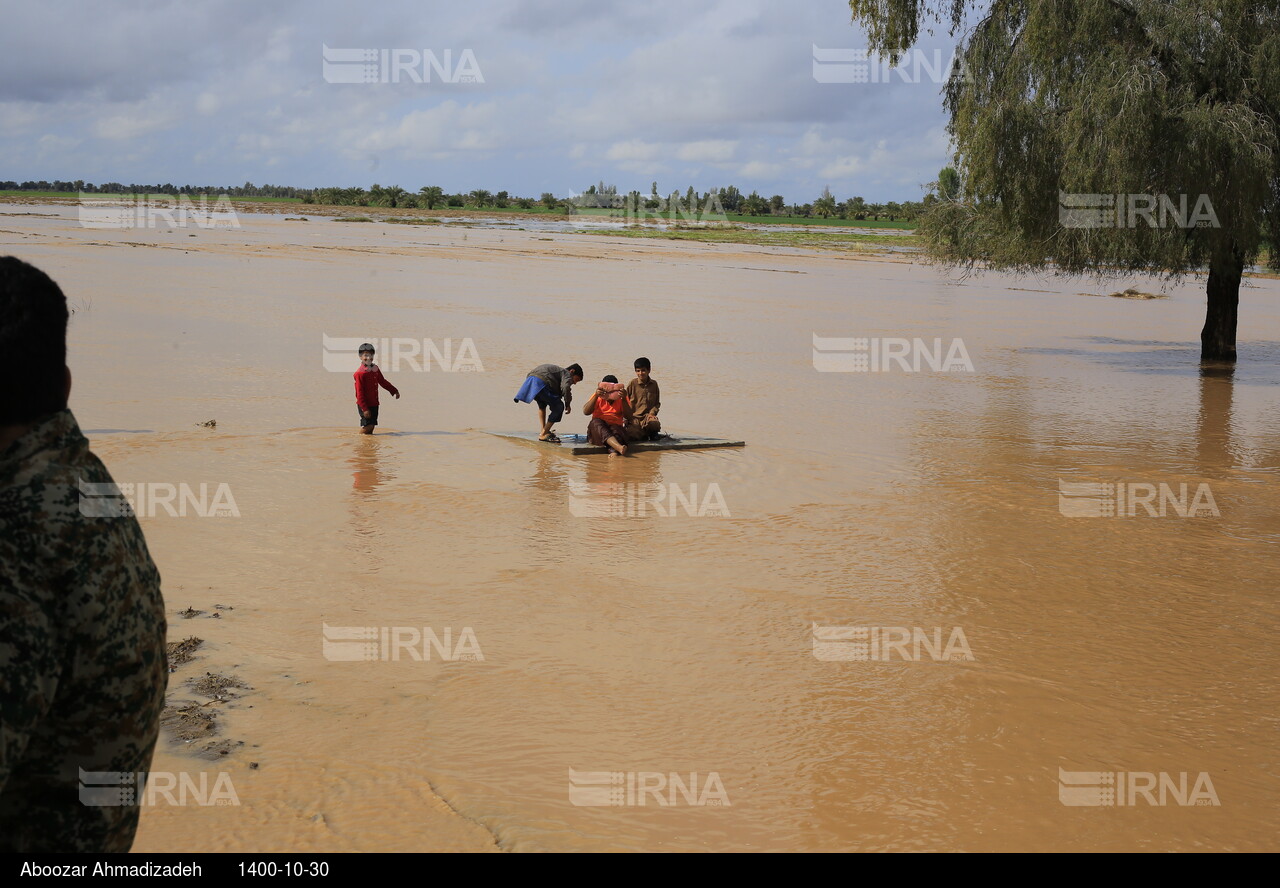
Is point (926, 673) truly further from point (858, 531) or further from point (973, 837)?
point (858, 531)

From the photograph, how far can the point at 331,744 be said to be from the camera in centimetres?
559

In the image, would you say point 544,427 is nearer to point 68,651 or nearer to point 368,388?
point 368,388

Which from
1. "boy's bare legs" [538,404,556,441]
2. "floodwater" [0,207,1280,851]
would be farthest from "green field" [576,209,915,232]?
"boy's bare legs" [538,404,556,441]

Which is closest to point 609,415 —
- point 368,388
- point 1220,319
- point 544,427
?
point 544,427

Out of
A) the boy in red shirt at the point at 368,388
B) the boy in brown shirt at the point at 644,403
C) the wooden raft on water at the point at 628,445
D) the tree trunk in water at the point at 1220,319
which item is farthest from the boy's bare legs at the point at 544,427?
the tree trunk in water at the point at 1220,319

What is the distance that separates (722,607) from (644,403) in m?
6.04

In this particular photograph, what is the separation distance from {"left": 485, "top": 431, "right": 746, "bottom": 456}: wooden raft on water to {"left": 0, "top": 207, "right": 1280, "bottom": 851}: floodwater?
0.21m

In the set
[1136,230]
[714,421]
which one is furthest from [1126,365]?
[714,421]

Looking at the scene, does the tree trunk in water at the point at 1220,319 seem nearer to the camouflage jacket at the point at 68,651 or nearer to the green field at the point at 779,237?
the camouflage jacket at the point at 68,651

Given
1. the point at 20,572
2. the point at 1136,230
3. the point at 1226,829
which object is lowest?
the point at 1226,829

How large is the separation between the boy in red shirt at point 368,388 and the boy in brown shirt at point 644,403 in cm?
277

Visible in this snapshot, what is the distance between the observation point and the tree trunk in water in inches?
896

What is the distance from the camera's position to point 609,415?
1320cm

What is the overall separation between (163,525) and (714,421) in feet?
26.3
